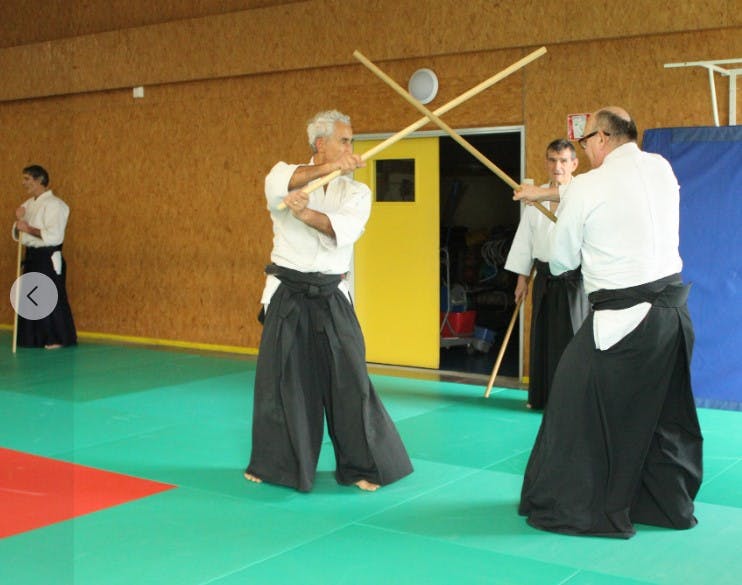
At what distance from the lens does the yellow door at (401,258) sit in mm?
7562

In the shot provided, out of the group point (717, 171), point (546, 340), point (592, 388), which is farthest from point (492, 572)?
point (717, 171)

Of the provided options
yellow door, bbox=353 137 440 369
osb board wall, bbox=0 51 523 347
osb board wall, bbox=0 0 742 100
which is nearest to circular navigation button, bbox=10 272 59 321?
osb board wall, bbox=0 51 523 347

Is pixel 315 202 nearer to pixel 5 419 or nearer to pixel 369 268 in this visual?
pixel 5 419

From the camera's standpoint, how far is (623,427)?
3604 mm

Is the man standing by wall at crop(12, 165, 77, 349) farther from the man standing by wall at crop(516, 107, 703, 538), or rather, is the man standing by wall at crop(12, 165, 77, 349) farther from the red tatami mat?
the man standing by wall at crop(516, 107, 703, 538)

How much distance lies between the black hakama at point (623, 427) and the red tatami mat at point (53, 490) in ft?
5.77

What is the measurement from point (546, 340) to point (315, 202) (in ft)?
6.76

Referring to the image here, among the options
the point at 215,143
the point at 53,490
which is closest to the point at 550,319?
the point at 53,490

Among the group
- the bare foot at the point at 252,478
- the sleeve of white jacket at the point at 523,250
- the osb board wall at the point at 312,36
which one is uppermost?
the osb board wall at the point at 312,36

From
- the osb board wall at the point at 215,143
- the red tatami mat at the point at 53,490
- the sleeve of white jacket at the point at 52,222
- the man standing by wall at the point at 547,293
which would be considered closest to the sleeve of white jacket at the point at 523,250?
the man standing by wall at the point at 547,293

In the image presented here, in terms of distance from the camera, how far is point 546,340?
580 cm

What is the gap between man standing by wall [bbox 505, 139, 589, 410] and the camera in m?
5.54

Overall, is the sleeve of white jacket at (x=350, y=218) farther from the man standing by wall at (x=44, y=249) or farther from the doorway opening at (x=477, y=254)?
the man standing by wall at (x=44, y=249)

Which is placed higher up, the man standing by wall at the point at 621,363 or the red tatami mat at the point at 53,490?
the man standing by wall at the point at 621,363
